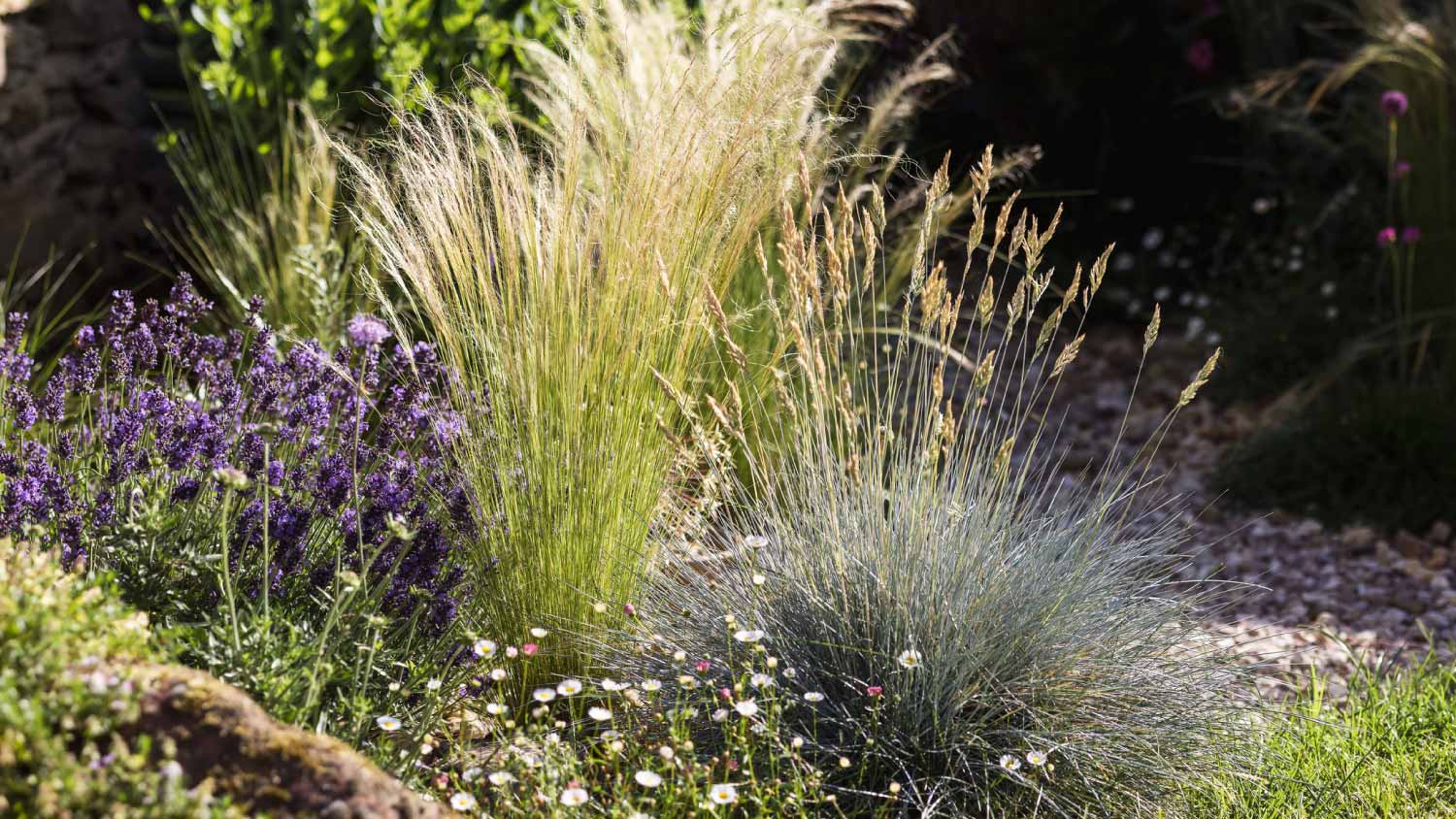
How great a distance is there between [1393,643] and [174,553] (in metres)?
2.95

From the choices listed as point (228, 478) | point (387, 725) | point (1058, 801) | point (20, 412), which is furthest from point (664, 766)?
point (20, 412)

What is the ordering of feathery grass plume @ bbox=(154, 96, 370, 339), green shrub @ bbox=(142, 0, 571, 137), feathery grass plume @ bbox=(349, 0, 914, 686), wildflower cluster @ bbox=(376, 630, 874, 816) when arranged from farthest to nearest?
green shrub @ bbox=(142, 0, 571, 137), feathery grass plume @ bbox=(154, 96, 370, 339), feathery grass plume @ bbox=(349, 0, 914, 686), wildflower cluster @ bbox=(376, 630, 874, 816)

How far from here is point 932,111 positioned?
5.86m

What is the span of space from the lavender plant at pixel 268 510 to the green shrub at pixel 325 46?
1767 millimetres

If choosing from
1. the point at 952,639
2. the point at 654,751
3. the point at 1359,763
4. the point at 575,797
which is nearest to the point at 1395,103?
the point at 1359,763

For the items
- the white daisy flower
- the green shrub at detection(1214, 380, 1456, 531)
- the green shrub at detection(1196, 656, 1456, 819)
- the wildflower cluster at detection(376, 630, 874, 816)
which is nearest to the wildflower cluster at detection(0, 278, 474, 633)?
the wildflower cluster at detection(376, 630, 874, 816)

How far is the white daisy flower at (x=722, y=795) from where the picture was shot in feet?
6.47

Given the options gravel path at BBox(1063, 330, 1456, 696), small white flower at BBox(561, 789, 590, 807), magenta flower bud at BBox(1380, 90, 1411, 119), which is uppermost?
magenta flower bud at BBox(1380, 90, 1411, 119)

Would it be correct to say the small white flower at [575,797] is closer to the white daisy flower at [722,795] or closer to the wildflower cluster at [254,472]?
the white daisy flower at [722,795]

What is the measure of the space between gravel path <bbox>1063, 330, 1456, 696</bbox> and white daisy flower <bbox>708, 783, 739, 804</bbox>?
1.24m

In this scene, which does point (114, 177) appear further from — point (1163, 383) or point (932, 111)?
point (1163, 383)

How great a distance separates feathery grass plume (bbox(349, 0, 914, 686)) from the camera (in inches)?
92.9

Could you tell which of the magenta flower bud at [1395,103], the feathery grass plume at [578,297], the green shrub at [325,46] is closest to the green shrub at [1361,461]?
the magenta flower bud at [1395,103]

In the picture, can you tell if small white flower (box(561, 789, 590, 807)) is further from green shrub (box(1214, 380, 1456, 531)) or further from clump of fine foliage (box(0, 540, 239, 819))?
green shrub (box(1214, 380, 1456, 531))
